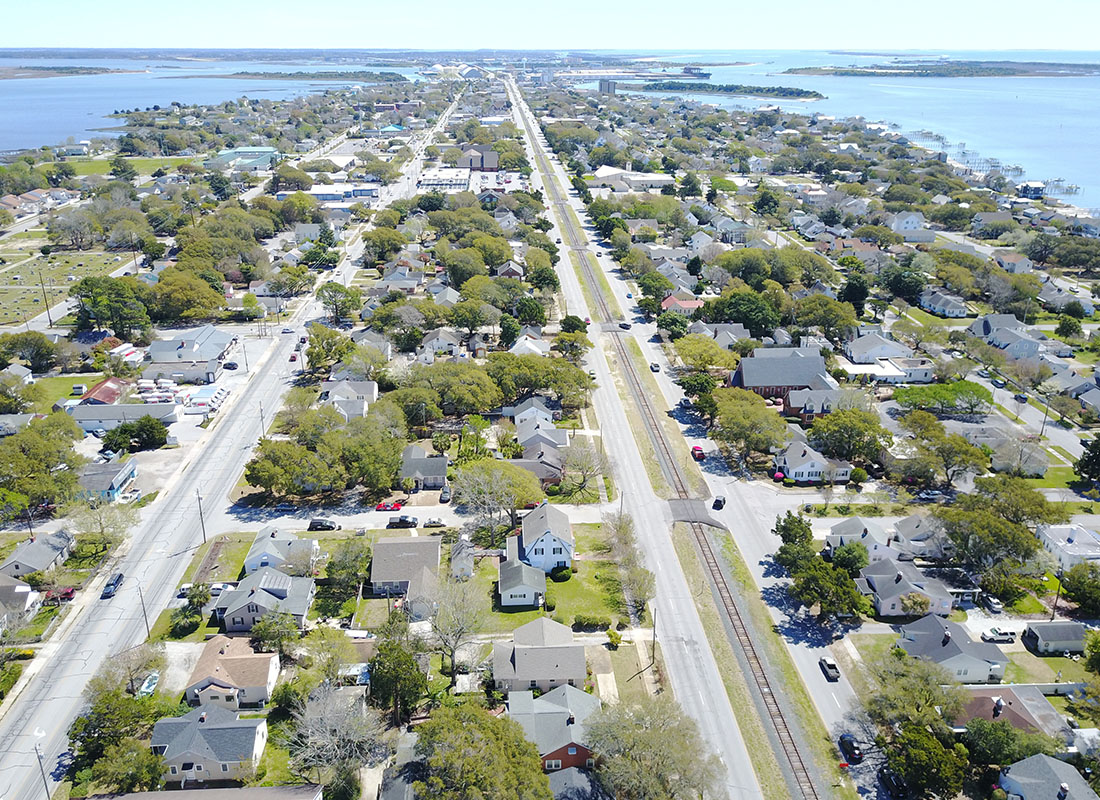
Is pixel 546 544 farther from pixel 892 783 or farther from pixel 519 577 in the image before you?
pixel 892 783

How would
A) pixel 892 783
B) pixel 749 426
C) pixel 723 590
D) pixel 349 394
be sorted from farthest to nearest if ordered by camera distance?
pixel 349 394, pixel 749 426, pixel 723 590, pixel 892 783

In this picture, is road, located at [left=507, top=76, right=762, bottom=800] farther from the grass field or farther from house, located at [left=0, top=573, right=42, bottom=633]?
the grass field

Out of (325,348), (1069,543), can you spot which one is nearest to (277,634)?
(325,348)

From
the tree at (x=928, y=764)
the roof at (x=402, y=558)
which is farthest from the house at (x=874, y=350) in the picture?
the tree at (x=928, y=764)

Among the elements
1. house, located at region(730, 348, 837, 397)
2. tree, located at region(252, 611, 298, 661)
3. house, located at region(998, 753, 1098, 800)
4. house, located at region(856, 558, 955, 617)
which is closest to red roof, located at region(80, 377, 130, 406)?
tree, located at region(252, 611, 298, 661)

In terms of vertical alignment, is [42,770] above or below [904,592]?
below

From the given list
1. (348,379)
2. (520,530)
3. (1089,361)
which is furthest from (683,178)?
(520,530)
